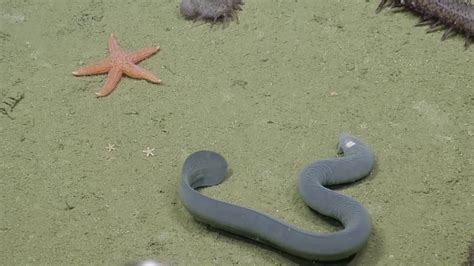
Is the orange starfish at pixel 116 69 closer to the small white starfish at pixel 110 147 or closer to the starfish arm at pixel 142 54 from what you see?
the starfish arm at pixel 142 54

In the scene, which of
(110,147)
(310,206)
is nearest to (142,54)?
(110,147)

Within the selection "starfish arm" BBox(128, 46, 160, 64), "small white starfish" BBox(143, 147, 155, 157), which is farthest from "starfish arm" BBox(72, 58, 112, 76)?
"small white starfish" BBox(143, 147, 155, 157)

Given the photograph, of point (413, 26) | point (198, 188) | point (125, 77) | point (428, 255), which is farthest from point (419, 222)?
point (125, 77)

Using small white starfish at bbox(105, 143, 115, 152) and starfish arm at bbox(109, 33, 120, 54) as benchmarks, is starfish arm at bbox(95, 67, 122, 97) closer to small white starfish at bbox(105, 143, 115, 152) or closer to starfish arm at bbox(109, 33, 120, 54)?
starfish arm at bbox(109, 33, 120, 54)

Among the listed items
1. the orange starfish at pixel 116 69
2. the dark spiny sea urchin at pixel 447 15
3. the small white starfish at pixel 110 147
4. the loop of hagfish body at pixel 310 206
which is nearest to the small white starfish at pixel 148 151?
the small white starfish at pixel 110 147

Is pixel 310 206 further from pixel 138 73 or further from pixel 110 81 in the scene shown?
pixel 110 81

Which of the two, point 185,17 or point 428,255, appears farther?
point 185,17

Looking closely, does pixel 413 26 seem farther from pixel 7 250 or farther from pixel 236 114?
pixel 7 250
